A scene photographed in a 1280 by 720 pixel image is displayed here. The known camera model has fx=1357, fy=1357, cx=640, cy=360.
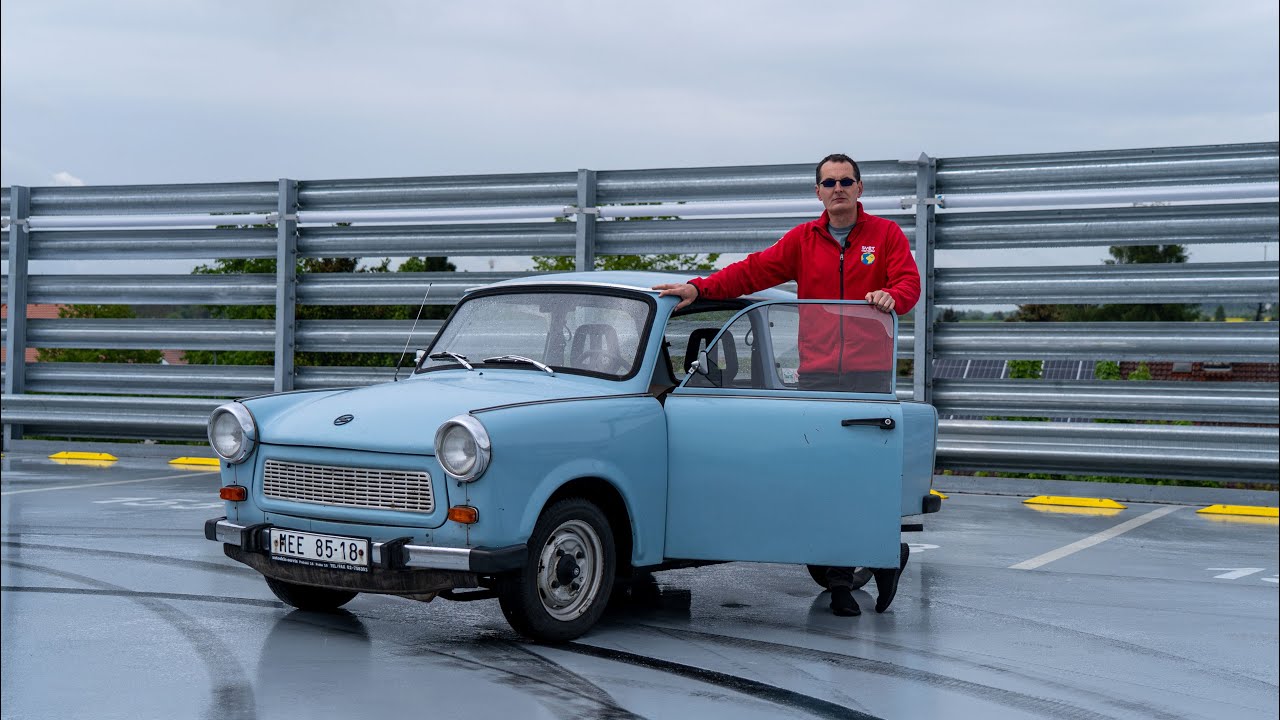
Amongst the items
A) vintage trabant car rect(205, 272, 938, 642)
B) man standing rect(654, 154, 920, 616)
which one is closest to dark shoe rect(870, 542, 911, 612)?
man standing rect(654, 154, 920, 616)

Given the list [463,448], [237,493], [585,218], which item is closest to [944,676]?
[463,448]

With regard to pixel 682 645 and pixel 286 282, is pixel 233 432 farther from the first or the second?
pixel 286 282

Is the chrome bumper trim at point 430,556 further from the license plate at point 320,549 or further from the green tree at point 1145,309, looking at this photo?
the green tree at point 1145,309

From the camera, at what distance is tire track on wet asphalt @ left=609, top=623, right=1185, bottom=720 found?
4984mm

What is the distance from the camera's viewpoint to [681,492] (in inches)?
→ 251

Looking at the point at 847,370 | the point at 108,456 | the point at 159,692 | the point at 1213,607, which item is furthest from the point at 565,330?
the point at 108,456

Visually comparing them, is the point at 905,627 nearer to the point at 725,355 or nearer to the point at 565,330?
the point at 725,355

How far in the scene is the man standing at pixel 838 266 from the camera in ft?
22.4

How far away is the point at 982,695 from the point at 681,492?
1.76 m

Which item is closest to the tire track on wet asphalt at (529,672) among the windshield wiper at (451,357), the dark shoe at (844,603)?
the windshield wiper at (451,357)

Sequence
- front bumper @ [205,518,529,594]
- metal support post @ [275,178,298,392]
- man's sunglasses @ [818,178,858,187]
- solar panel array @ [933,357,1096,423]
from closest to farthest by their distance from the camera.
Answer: front bumper @ [205,518,529,594]
man's sunglasses @ [818,178,858,187]
solar panel array @ [933,357,1096,423]
metal support post @ [275,178,298,392]

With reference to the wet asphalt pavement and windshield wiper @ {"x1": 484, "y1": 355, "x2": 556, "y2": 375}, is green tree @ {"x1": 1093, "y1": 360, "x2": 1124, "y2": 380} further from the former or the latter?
windshield wiper @ {"x1": 484, "y1": 355, "x2": 556, "y2": 375}

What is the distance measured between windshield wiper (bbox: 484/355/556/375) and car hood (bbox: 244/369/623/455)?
38 mm

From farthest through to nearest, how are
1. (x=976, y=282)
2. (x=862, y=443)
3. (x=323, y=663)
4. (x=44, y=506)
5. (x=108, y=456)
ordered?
(x=108, y=456) → (x=976, y=282) → (x=44, y=506) → (x=862, y=443) → (x=323, y=663)
